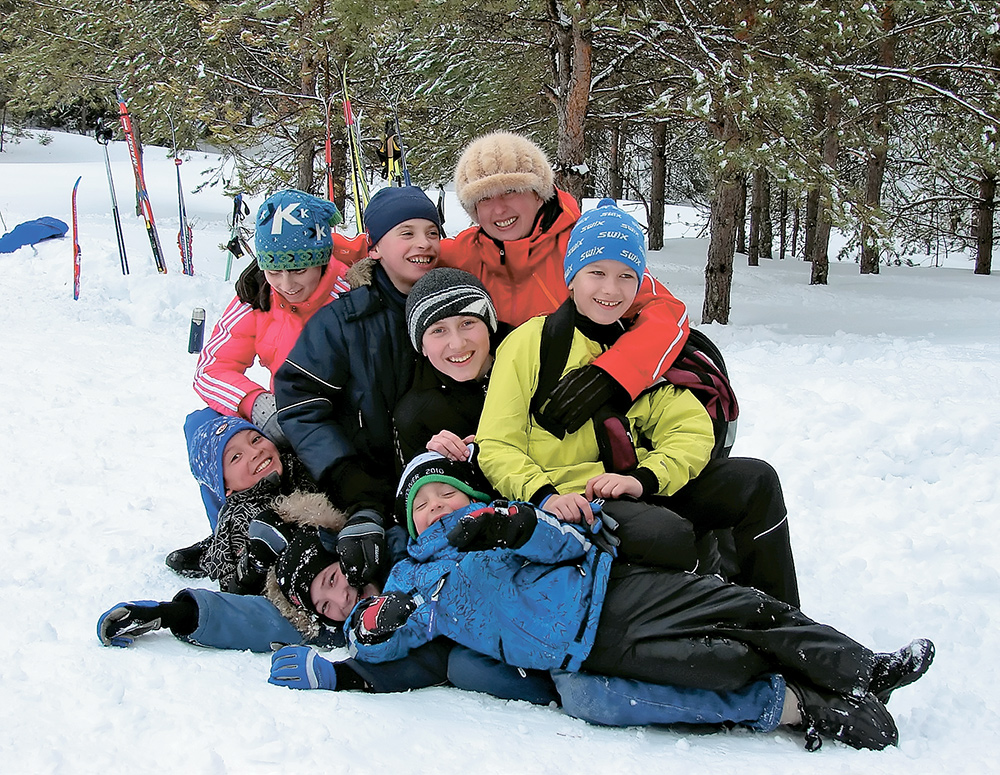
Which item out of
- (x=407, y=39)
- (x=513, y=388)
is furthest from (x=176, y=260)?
(x=513, y=388)

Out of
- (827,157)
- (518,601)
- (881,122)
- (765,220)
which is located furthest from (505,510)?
(765,220)

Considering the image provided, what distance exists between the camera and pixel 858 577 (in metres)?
3.48

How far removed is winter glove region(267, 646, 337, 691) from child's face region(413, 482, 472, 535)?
0.50m

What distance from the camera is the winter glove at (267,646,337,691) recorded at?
7.39 feet

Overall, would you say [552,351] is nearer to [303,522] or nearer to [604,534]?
[604,534]

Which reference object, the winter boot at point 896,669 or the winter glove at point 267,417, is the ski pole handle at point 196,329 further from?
the winter boot at point 896,669

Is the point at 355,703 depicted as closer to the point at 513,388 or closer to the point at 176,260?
the point at 513,388

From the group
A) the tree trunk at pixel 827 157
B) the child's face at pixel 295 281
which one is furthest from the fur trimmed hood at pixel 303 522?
the tree trunk at pixel 827 157

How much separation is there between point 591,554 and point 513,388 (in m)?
0.60

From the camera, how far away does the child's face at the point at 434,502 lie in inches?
99.9

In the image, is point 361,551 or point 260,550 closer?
point 361,551

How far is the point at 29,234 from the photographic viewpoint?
12.8 meters

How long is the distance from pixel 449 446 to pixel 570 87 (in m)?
7.25

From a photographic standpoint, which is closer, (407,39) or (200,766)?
(200,766)
